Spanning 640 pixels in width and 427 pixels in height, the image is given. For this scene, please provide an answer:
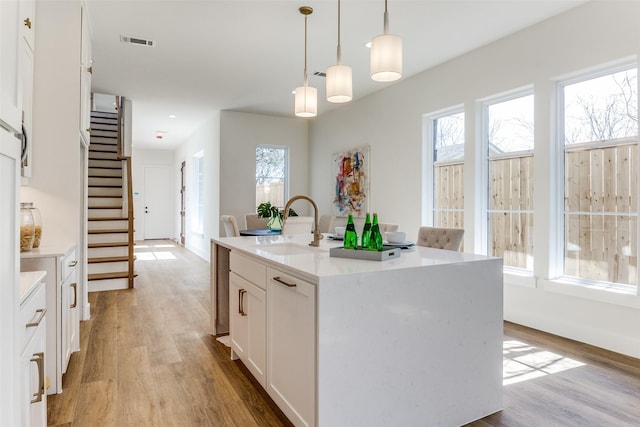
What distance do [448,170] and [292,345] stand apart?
355 centimetres

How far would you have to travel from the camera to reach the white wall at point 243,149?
6809 mm

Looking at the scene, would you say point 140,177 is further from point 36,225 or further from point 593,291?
point 593,291

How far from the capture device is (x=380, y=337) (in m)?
1.68

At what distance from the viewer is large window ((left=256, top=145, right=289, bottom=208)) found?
7208 millimetres

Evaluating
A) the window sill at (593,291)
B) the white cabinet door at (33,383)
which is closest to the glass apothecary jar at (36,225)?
the white cabinet door at (33,383)

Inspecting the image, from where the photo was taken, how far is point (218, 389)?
236 cm

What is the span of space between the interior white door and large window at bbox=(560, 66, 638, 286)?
10798 mm

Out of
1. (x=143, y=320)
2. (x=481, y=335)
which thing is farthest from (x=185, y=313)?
(x=481, y=335)

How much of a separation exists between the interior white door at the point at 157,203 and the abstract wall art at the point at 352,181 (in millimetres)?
7051

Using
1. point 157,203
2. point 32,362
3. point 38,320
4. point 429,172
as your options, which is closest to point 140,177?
point 157,203

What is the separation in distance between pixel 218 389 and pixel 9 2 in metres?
2.14

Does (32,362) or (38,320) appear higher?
(38,320)

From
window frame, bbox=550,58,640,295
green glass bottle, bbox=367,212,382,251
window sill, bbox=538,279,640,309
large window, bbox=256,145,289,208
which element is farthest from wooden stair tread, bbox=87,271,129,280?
window frame, bbox=550,58,640,295

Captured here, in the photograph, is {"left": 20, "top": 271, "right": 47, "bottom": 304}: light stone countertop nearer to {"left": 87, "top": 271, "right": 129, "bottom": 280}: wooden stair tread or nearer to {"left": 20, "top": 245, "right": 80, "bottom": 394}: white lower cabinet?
{"left": 20, "top": 245, "right": 80, "bottom": 394}: white lower cabinet
